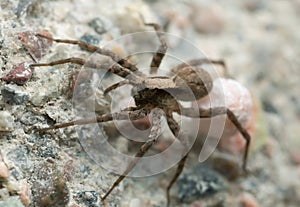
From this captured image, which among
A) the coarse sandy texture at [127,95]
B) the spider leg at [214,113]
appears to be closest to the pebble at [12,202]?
the coarse sandy texture at [127,95]

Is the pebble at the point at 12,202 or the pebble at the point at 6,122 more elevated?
the pebble at the point at 6,122

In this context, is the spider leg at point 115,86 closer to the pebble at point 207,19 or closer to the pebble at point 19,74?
the pebble at point 19,74

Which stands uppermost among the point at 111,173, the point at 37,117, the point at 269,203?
the point at 37,117

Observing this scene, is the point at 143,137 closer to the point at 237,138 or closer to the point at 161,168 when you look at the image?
the point at 161,168

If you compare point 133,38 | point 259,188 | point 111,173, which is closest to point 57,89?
point 111,173

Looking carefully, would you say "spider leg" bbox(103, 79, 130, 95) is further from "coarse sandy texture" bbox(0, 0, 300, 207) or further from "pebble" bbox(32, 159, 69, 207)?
"pebble" bbox(32, 159, 69, 207)

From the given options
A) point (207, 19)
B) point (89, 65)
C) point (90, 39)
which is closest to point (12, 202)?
point (89, 65)

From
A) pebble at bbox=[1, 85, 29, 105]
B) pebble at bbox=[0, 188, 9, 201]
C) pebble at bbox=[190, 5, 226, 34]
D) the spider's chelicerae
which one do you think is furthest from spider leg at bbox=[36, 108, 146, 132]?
pebble at bbox=[190, 5, 226, 34]
